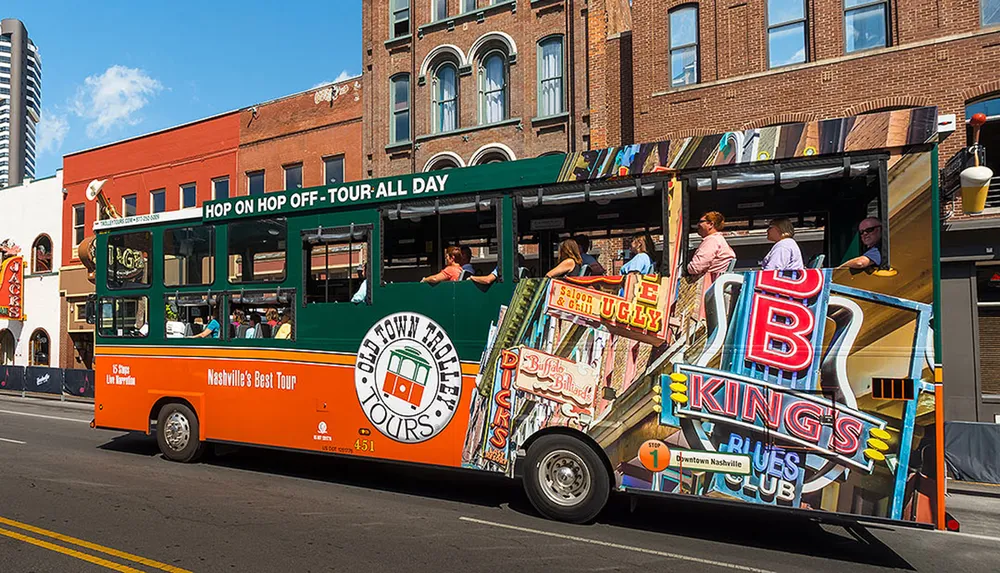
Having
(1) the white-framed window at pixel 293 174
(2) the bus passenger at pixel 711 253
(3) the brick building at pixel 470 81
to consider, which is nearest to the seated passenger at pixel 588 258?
(2) the bus passenger at pixel 711 253

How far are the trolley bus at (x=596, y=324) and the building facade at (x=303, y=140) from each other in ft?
45.8

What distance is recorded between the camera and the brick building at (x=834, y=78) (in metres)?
14.4

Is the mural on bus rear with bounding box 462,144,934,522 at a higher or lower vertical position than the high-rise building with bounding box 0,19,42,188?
lower

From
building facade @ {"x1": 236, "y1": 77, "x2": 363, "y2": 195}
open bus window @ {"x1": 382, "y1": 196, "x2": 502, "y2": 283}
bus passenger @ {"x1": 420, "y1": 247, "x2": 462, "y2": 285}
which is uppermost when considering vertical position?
building facade @ {"x1": 236, "y1": 77, "x2": 363, "y2": 195}

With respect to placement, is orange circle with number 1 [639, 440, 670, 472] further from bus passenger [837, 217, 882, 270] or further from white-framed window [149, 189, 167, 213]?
white-framed window [149, 189, 167, 213]

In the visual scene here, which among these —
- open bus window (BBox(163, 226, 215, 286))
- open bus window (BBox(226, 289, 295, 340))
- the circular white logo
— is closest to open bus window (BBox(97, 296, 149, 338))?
open bus window (BBox(163, 226, 215, 286))

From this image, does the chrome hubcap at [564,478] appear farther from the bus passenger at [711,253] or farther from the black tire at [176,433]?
the black tire at [176,433]

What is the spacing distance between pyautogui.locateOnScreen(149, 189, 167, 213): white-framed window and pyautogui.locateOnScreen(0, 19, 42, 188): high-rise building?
18029 mm

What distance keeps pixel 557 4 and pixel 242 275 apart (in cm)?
1419

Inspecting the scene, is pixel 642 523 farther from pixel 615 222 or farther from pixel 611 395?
pixel 615 222

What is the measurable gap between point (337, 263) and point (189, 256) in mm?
2573

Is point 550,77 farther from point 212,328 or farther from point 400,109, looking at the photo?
point 212,328

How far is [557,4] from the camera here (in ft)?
66.1

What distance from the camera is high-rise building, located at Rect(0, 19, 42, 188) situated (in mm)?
59550
